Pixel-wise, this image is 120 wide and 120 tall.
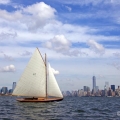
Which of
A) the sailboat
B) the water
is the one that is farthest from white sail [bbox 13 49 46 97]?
the water

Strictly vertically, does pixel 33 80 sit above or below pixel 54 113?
above

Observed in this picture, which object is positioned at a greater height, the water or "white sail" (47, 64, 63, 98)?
"white sail" (47, 64, 63, 98)

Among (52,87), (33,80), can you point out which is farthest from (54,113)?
(33,80)

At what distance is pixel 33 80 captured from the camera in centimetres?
8119

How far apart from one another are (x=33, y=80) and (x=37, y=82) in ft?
5.15

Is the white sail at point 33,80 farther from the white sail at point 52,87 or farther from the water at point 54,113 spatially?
the water at point 54,113

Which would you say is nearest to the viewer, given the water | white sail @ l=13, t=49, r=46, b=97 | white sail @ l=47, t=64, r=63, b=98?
the water

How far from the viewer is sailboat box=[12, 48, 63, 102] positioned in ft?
264

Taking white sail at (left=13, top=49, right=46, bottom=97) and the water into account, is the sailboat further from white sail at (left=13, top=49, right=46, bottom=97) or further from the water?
the water

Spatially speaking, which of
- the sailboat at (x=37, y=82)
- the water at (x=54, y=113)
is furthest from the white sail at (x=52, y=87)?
the water at (x=54, y=113)

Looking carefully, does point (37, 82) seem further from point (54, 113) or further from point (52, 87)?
point (54, 113)

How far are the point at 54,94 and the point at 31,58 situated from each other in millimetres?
14397

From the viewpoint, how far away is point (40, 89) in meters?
81.8

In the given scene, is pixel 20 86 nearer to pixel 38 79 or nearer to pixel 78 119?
pixel 38 79
